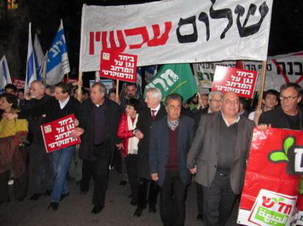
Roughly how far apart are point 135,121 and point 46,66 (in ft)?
12.2

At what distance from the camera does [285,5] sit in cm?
2219

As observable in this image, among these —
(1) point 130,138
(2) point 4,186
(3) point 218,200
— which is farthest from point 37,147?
(3) point 218,200

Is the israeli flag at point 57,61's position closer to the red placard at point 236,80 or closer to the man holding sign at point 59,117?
the man holding sign at point 59,117

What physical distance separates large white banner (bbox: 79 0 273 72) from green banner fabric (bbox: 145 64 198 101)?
35cm

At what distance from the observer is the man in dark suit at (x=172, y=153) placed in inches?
167

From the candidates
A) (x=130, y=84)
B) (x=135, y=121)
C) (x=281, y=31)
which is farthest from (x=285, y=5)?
(x=135, y=121)

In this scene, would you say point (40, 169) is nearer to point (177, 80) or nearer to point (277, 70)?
point (177, 80)

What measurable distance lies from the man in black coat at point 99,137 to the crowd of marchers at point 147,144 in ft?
0.05

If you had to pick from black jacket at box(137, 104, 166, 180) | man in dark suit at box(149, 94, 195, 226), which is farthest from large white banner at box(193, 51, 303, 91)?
man in dark suit at box(149, 94, 195, 226)

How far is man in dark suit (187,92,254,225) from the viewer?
3707 millimetres

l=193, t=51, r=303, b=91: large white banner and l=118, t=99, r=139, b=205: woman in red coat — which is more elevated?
l=193, t=51, r=303, b=91: large white banner

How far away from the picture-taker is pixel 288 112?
4.02 metres

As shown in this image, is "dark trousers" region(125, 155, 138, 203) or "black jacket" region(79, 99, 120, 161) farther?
"dark trousers" region(125, 155, 138, 203)

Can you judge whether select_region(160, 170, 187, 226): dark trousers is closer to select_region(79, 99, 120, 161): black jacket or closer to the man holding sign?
select_region(79, 99, 120, 161): black jacket
